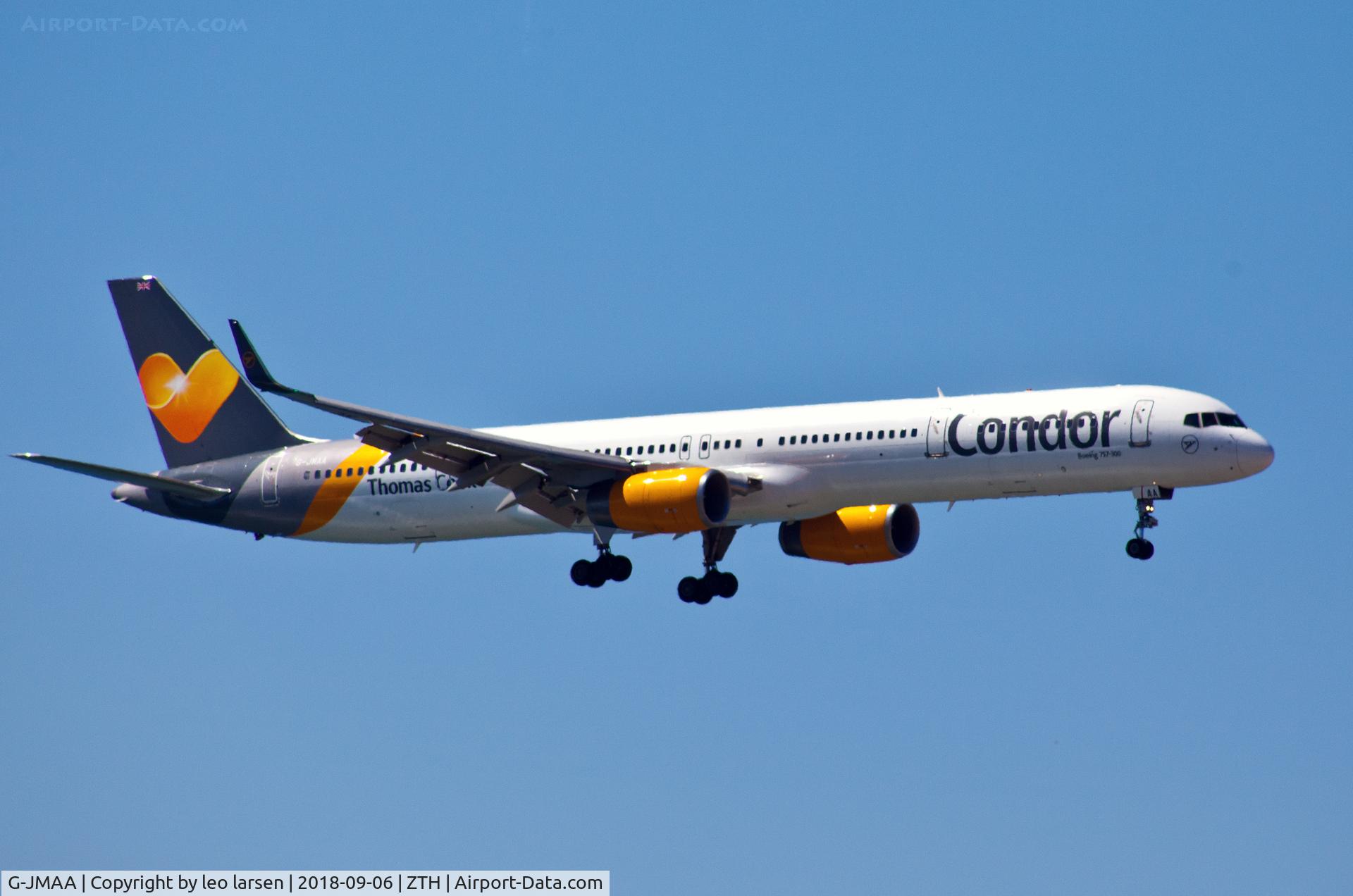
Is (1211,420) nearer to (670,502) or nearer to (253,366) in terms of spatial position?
(670,502)

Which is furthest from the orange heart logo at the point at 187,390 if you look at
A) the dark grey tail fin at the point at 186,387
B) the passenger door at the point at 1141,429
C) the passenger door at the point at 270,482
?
the passenger door at the point at 1141,429

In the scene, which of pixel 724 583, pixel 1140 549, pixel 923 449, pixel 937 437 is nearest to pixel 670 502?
pixel 923 449

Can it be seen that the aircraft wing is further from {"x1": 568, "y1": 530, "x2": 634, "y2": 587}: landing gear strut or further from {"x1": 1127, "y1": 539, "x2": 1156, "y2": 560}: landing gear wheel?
{"x1": 1127, "y1": 539, "x2": 1156, "y2": 560}: landing gear wheel

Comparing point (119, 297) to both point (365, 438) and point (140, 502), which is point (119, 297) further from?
point (365, 438)

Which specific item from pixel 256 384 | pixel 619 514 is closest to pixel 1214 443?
pixel 619 514

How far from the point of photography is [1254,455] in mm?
48969

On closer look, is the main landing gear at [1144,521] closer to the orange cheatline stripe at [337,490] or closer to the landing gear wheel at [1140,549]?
the landing gear wheel at [1140,549]

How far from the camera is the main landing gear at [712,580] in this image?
58469 mm

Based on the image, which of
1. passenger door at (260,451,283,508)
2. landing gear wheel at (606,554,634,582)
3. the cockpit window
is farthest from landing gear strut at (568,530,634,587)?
the cockpit window

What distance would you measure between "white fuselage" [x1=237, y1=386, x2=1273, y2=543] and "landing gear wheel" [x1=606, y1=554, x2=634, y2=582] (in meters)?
1.16

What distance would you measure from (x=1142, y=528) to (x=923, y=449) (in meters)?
5.77

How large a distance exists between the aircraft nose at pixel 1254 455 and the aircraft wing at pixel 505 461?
50.8ft

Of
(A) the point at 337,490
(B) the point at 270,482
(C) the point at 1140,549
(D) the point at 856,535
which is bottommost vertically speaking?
(C) the point at 1140,549

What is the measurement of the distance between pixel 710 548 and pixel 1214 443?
15.8 m
